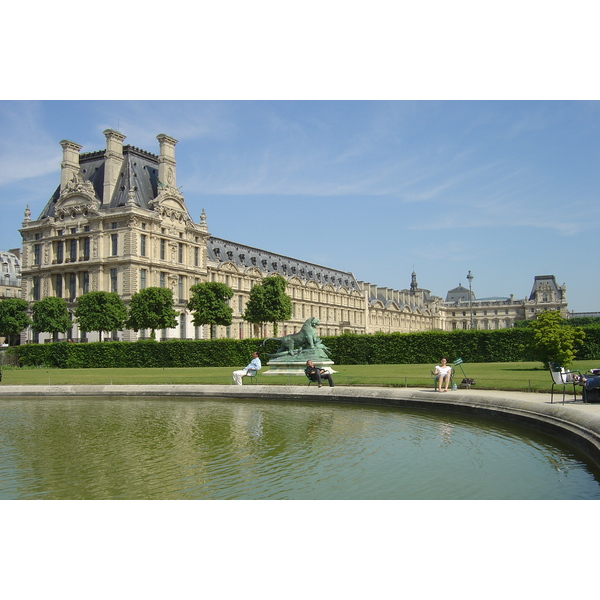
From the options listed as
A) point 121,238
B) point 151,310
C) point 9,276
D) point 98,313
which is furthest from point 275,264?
point 9,276

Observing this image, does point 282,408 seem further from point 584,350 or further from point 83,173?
point 83,173

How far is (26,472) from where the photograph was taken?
30.2ft

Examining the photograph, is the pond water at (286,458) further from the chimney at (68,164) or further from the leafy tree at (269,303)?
the chimney at (68,164)

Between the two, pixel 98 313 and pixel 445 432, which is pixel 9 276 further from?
pixel 445 432

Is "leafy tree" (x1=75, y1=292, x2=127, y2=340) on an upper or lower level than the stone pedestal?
upper

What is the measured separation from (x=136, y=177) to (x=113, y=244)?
8.44 metres

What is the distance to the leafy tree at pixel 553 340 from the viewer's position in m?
24.8

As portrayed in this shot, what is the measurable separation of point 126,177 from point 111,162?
2304 mm

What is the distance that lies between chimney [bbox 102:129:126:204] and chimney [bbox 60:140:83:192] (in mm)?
4561

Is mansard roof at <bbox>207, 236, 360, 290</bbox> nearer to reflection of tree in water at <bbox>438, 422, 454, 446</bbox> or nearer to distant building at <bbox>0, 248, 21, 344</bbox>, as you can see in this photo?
distant building at <bbox>0, 248, 21, 344</bbox>

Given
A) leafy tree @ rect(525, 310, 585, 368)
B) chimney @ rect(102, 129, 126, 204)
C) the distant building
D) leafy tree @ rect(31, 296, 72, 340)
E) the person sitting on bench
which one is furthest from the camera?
the distant building

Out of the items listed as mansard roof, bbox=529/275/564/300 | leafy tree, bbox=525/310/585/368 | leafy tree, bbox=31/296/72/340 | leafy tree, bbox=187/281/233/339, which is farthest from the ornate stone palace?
mansard roof, bbox=529/275/564/300

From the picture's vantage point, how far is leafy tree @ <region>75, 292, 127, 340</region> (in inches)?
2052

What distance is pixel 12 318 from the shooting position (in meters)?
58.3
